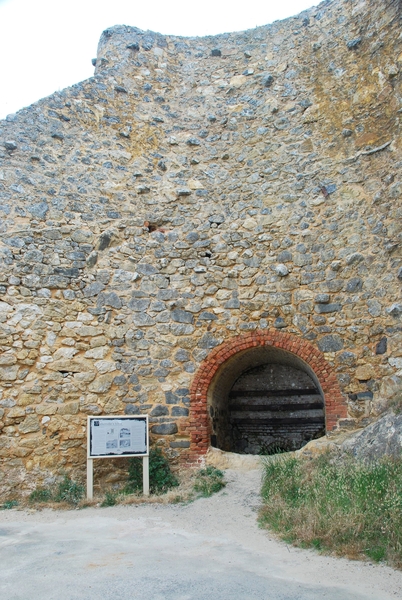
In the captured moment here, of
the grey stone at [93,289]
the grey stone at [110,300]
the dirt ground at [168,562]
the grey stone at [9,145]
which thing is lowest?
the dirt ground at [168,562]

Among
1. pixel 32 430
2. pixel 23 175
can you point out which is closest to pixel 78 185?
pixel 23 175

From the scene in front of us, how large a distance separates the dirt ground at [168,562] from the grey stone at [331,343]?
2.62m

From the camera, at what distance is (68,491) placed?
6809mm

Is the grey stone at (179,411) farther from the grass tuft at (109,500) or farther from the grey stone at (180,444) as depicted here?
the grass tuft at (109,500)

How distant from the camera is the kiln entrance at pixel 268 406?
8.78 metres

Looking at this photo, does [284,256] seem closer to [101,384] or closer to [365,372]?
[365,372]

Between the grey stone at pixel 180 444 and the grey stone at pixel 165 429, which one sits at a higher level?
the grey stone at pixel 165 429

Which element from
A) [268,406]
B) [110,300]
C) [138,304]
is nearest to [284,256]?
[138,304]

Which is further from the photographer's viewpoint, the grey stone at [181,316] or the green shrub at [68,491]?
the grey stone at [181,316]

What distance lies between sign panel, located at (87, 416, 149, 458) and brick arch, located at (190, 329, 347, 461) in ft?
2.92

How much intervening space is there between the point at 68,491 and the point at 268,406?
3853 mm

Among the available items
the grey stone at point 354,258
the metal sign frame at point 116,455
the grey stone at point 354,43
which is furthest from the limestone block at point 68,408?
the grey stone at point 354,43

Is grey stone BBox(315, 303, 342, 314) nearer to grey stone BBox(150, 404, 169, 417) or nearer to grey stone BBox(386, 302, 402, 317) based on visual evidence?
grey stone BBox(386, 302, 402, 317)

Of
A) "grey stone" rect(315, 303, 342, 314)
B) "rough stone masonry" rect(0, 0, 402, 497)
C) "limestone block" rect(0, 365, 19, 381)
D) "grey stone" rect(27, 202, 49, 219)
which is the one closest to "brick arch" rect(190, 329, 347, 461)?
"rough stone masonry" rect(0, 0, 402, 497)
